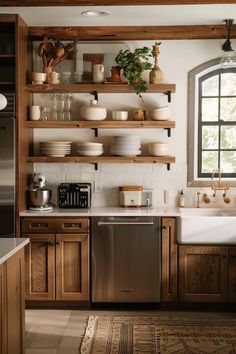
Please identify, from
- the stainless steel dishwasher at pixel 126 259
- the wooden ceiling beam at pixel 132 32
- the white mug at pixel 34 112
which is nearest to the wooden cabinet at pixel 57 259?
the stainless steel dishwasher at pixel 126 259

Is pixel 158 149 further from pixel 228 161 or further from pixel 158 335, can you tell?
pixel 158 335

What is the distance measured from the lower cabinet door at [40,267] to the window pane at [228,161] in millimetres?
2014

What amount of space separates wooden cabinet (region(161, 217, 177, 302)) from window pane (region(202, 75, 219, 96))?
1508 millimetres

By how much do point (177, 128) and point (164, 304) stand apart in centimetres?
184

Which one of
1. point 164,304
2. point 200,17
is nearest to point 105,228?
point 164,304

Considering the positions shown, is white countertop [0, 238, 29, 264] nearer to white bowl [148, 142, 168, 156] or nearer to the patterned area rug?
the patterned area rug

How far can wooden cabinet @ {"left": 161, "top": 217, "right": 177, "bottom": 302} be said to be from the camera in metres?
5.26

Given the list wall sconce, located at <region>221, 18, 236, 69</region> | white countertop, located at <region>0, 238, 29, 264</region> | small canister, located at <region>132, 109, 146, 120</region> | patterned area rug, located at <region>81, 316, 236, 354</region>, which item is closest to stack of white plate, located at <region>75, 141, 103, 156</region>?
small canister, located at <region>132, 109, 146, 120</region>

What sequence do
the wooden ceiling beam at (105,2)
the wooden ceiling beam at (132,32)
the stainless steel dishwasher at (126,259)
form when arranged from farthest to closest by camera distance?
the wooden ceiling beam at (132,32), the stainless steel dishwasher at (126,259), the wooden ceiling beam at (105,2)

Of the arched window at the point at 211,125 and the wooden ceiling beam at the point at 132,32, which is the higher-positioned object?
the wooden ceiling beam at the point at 132,32

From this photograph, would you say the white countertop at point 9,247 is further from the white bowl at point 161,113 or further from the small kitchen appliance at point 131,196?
the white bowl at point 161,113

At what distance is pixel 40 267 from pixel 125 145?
1486mm

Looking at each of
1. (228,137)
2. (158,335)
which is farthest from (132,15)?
(158,335)

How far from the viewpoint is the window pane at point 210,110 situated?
19.2 feet
